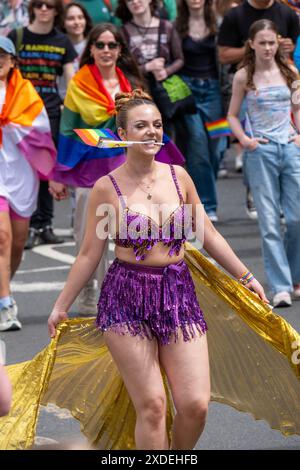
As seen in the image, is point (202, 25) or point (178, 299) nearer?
point (178, 299)

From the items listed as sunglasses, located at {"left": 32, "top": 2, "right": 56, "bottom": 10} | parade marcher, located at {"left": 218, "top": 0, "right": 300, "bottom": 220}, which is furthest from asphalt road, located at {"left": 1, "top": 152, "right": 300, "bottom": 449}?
sunglasses, located at {"left": 32, "top": 2, "right": 56, "bottom": 10}

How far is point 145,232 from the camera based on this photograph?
18.8 ft

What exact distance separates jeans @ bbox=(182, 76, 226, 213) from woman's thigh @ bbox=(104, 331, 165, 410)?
6582 mm

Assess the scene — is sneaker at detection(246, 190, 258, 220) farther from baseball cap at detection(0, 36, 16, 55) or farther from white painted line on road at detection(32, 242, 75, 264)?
baseball cap at detection(0, 36, 16, 55)

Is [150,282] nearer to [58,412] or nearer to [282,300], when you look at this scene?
Result: [58,412]

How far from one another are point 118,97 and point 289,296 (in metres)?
3.46

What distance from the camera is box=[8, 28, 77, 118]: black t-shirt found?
37.3ft

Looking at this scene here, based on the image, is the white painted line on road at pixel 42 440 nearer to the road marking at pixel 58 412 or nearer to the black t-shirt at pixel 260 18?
the road marking at pixel 58 412

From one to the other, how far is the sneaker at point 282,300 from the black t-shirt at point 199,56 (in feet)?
11.7
